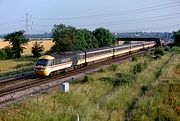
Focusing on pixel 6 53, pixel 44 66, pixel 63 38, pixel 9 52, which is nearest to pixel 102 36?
pixel 63 38

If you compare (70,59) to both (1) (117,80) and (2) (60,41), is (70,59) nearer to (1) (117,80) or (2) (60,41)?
(1) (117,80)

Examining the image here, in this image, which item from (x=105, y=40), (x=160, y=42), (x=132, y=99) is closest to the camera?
(x=132, y=99)

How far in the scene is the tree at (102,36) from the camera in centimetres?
9969

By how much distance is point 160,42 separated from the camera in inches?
4530

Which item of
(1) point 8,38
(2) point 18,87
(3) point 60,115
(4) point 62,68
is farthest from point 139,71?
(1) point 8,38

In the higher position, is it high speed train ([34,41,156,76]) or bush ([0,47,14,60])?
high speed train ([34,41,156,76])

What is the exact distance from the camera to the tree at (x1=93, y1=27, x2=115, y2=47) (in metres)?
99.7

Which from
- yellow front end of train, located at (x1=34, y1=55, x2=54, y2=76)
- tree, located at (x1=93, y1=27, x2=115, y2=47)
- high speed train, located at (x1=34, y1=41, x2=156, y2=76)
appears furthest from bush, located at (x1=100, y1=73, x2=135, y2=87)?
tree, located at (x1=93, y1=27, x2=115, y2=47)

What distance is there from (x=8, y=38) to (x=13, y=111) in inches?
2749

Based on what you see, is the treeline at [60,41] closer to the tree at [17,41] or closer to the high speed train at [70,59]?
the tree at [17,41]

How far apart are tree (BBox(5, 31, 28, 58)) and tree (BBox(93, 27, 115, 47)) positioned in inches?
936

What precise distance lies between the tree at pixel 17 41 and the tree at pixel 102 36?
936 inches

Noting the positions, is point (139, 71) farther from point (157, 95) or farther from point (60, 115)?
point (60, 115)

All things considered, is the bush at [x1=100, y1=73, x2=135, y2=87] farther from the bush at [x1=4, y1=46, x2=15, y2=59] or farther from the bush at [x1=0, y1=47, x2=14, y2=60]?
the bush at [x1=4, y1=46, x2=15, y2=59]
